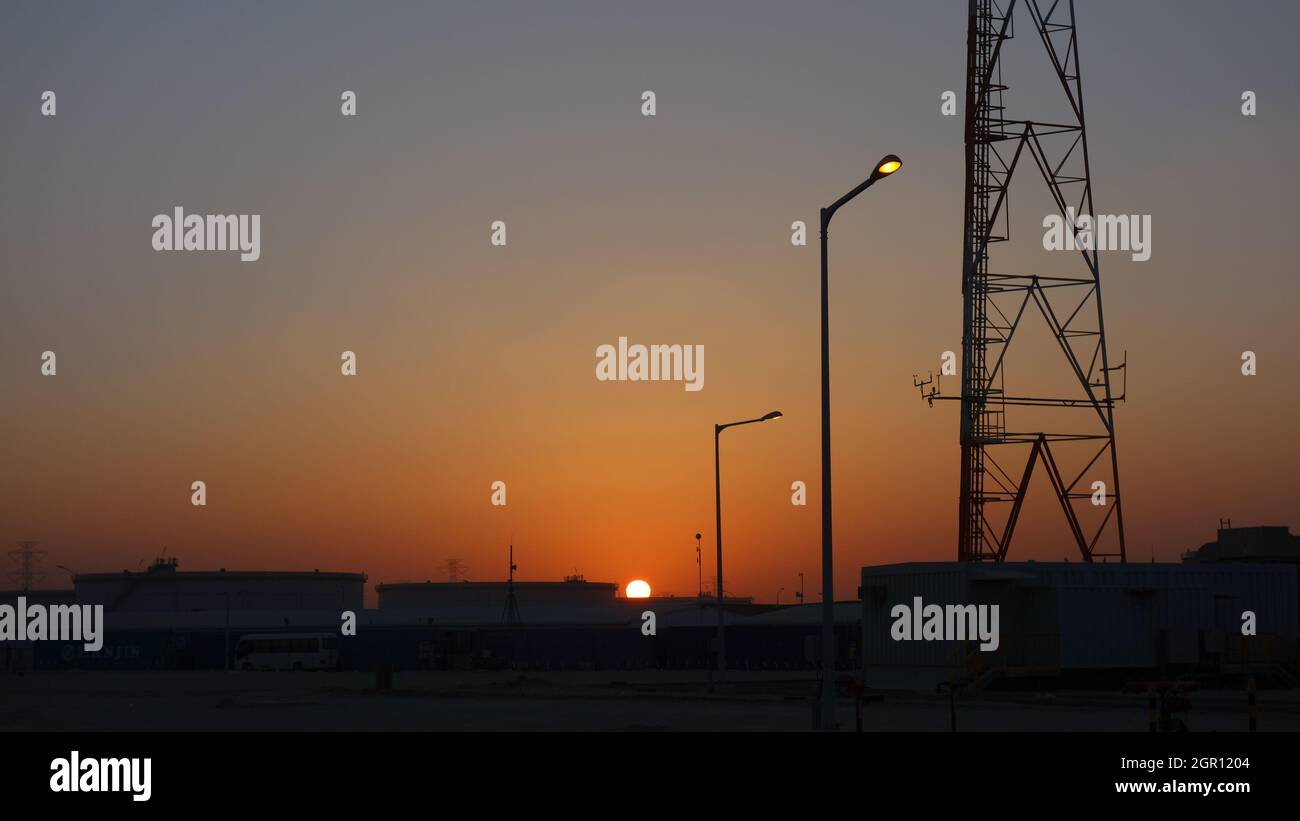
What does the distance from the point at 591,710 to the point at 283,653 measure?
7239cm

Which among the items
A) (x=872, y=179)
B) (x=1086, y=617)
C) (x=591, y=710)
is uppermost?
(x=872, y=179)

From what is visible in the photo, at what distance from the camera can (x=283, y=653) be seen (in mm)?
109438

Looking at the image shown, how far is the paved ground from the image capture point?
115 feet

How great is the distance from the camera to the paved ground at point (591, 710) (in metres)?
35.2

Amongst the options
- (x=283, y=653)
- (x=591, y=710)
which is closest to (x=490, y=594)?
(x=283, y=653)

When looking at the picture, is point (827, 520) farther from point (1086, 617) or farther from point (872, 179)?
point (1086, 617)

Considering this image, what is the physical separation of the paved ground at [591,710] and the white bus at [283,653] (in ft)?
163

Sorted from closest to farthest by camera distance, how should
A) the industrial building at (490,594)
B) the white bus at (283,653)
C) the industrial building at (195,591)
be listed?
the white bus at (283,653)
the industrial building at (195,591)
the industrial building at (490,594)

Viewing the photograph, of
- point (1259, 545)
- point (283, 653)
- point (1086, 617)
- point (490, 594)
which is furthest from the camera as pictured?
point (490, 594)

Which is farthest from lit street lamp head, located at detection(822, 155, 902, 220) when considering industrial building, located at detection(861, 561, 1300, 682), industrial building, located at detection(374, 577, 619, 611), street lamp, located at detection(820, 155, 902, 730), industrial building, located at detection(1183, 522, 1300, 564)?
industrial building, located at detection(374, 577, 619, 611)

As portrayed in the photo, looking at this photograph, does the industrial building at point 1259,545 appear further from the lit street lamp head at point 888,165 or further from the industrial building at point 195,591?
the industrial building at point 195,591

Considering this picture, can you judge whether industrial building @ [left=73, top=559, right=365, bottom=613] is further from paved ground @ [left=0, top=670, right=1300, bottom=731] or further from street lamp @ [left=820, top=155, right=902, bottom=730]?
street lamp @ [left=820, top=155, right=902, bottom=730]

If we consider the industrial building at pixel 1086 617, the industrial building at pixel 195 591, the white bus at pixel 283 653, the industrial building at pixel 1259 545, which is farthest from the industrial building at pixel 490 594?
the industrial building at pixel 1086 617

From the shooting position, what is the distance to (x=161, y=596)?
15475cm
